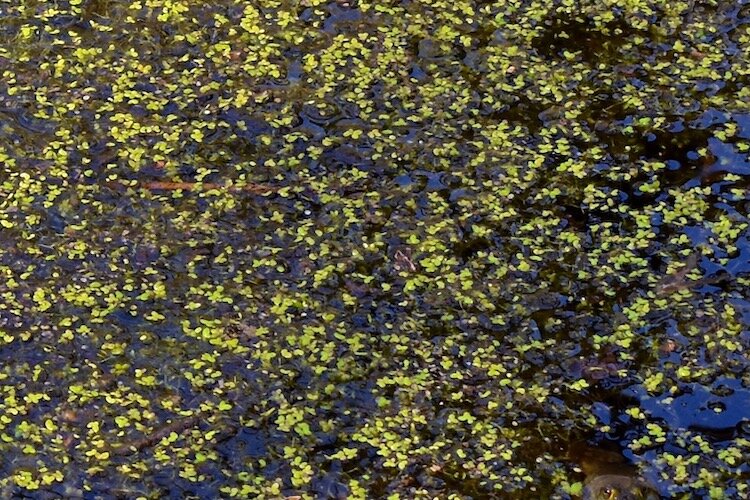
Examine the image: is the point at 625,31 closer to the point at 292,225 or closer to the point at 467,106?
the point at 467,106

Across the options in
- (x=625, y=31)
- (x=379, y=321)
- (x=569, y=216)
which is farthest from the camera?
(x=625, y=31)

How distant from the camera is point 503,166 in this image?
4.17 metres

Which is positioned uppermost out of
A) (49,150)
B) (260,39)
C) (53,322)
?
(260,39)

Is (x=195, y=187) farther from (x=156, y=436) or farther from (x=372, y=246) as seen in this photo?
(x=156, y=436)

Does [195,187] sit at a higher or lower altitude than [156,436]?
higher

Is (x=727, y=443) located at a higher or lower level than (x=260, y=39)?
lower

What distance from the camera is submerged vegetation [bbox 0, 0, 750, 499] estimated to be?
134 inches

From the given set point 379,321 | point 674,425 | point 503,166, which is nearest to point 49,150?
point 379,321

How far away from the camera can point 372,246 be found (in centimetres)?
393

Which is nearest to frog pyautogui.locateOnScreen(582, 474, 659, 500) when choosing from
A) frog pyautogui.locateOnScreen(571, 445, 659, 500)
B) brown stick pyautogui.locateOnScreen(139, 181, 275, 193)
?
frog pyautogui.locateOnScreen(571, 445, 659, 500)

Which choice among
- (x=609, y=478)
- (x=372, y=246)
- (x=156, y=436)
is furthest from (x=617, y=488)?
(x=156, y=436)

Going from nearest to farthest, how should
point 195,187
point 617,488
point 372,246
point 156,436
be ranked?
point 617,488
point 156,436
point 372,246
point 195,187

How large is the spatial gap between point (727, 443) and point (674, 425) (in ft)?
0.59

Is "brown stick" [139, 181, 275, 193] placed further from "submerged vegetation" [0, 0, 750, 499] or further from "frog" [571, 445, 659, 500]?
"frog" [571, 445, 659, 500]
